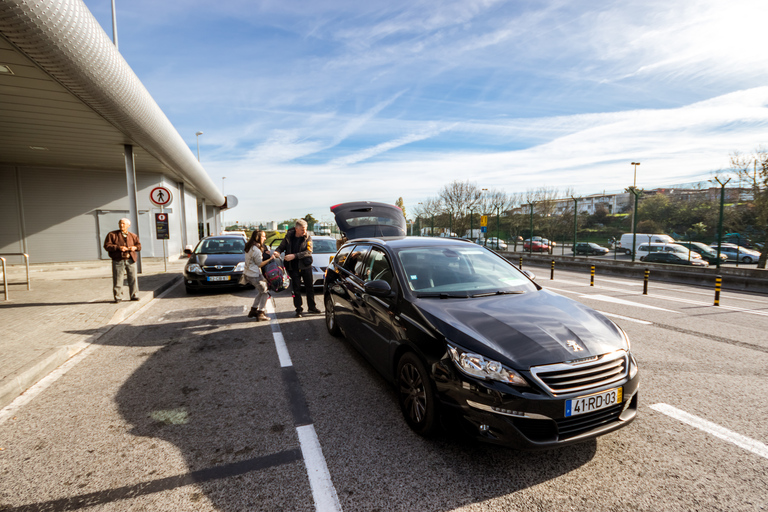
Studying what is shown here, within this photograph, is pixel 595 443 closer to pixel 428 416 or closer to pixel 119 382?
pixel 428 416

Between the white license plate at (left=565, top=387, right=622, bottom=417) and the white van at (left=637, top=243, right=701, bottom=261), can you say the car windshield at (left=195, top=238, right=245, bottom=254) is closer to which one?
the white license plate at (left=565, top=387, right=622, bottom=417)

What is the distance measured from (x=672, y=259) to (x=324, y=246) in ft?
52.6

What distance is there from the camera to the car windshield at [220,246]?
1095 cm

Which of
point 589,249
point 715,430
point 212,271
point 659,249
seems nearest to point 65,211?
point 212,271

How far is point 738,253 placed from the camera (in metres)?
15.5

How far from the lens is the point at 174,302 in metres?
9.17

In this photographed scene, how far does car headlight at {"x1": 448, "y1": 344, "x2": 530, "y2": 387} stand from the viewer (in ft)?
8.41

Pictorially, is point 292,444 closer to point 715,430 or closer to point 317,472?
point 317,472

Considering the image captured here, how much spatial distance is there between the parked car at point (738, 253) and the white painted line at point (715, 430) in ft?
51.4

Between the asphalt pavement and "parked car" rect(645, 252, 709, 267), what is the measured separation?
19798 millimetres

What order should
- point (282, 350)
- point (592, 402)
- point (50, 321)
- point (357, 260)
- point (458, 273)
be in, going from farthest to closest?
1. point (50, 321)
2. point (282, 350)
3. point (357, 260)
4. point (458, 273)
5. point (592, 402)

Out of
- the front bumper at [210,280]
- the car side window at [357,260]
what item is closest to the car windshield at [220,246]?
the front bumper at [210,280]

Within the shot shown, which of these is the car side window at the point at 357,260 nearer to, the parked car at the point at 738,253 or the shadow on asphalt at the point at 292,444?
the shadow on asphalt at the point at 292,444

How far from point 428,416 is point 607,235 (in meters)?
20.5
